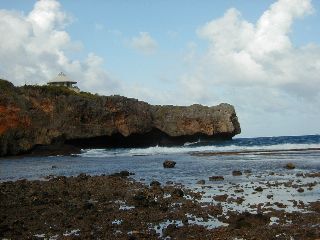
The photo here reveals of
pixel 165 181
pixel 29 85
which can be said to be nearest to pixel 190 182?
pixel 165 181

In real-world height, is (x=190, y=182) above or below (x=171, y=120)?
below

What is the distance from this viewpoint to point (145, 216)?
50.1 feet

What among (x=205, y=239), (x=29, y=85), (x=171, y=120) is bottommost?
(x=205, y=239)

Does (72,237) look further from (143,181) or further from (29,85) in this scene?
(29,85)

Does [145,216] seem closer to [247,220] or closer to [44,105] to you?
[247,220]

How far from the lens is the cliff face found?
6169 cm

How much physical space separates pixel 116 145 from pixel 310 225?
67988 millimetres

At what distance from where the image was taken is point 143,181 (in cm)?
2709

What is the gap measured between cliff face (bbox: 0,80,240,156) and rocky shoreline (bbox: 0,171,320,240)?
41.2 m

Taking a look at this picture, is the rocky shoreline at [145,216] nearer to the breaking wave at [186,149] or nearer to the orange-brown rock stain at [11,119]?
the breaking wave at [186,149]

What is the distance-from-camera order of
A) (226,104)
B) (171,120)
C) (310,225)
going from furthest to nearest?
(226,104), (171,120), (310,225)

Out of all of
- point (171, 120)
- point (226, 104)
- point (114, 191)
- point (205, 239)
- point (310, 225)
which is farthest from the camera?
point (226, 104)

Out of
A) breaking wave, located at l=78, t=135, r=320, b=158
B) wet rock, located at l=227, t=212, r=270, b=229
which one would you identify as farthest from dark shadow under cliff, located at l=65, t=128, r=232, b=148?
wet rock, located at l=227, t=212, r=270, b=229

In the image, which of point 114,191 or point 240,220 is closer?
point 240,220
